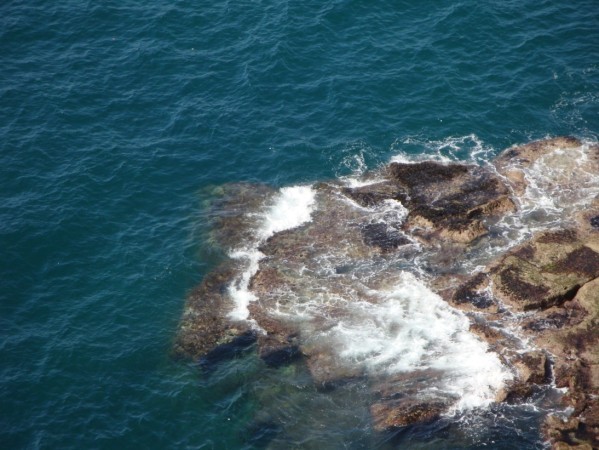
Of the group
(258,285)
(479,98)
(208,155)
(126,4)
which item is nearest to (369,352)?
(258,285)

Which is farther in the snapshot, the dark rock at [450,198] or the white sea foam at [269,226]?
the dark rock at [450,198]

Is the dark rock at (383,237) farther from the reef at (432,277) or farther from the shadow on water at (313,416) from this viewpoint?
the shadow on water at (313,416)

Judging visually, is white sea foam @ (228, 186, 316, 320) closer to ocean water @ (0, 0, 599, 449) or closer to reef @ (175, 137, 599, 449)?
reef @ (175, 137, 599, 449)

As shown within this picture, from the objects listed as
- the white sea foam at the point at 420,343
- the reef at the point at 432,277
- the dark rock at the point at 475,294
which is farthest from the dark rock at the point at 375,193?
the dark rock at the point at 475,294

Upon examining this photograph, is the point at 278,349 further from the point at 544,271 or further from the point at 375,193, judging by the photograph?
the point at 544,271

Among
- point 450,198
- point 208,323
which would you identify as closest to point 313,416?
point 208,323

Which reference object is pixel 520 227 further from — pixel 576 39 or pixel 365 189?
pixel 576 39

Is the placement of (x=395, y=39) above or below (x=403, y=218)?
above
